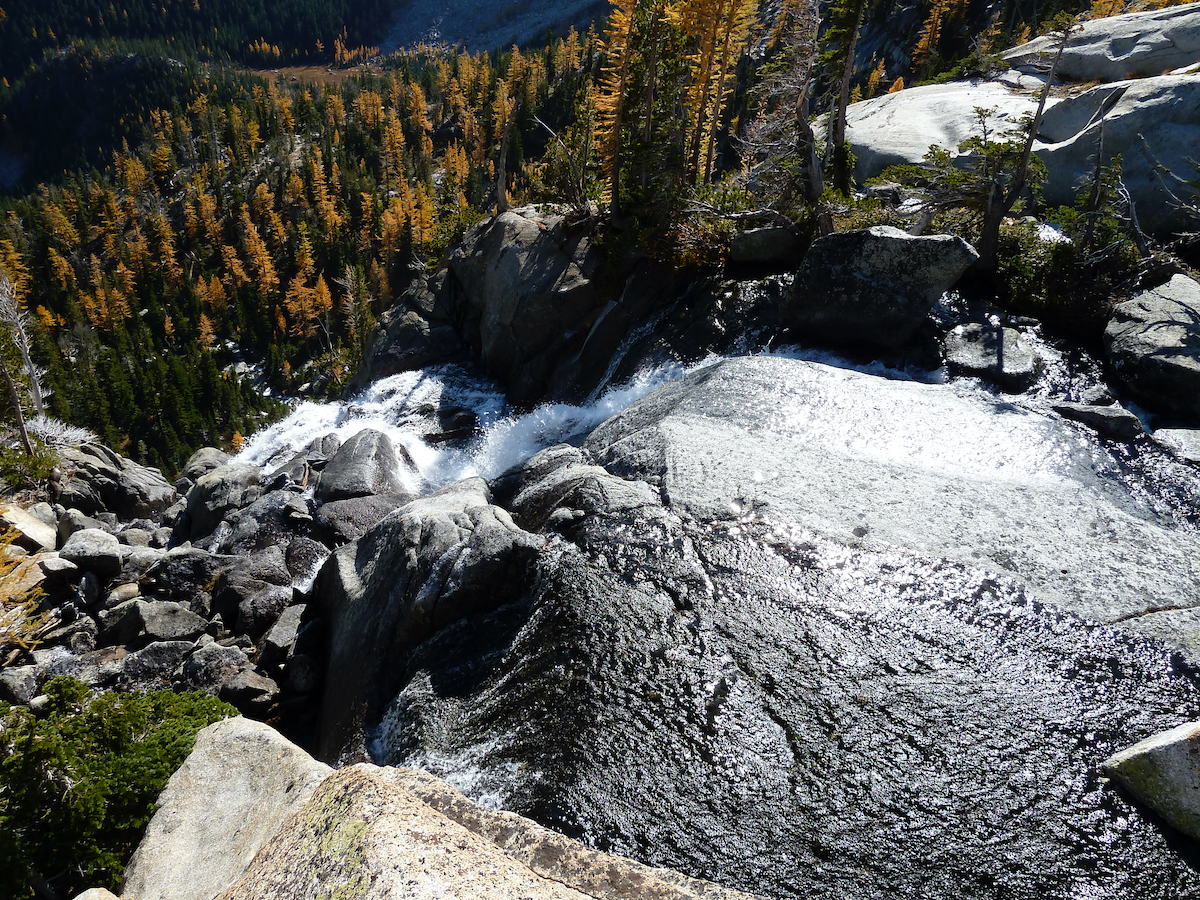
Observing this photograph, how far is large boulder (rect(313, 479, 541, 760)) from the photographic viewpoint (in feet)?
33.2

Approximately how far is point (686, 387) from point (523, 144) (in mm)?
135125

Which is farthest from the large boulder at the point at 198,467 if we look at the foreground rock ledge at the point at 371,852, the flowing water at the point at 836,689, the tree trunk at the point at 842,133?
the tree trunk at the point at 842,133

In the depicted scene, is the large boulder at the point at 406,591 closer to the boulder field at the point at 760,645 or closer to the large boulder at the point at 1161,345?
the boulder field at the point at 760,645

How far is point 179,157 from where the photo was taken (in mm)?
169500

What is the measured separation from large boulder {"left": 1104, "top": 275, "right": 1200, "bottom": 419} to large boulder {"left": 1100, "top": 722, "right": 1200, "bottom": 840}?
1031cm

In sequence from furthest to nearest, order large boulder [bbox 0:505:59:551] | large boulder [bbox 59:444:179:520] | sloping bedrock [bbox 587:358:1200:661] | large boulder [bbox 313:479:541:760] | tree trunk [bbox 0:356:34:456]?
large boulder [bbox 59:444:179:520], tree trunk [bbox 0:356:34:456], large boulder [bbox 0:505:59:551], large boulder [bbox 313:479:541:760], sloping bedrock [bbox 587:358:1200:661]

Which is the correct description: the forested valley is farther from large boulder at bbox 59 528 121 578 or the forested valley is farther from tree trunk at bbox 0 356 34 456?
tree trunk at bbox 0 356 34 456

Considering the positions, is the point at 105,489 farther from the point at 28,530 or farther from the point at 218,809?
the point at 218,809

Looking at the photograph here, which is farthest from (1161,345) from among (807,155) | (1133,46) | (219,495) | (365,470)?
(219,495)

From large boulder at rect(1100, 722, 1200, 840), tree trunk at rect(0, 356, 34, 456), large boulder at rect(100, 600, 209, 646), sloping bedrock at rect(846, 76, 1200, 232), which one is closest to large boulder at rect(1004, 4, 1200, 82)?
sloping bedrock at rect(846, 76, 1200, 232)

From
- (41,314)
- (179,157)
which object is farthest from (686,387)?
(179,157)

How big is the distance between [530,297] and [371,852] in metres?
25.8

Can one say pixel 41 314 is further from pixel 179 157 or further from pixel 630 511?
pixel 630 511

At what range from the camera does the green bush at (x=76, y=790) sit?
8.23m
